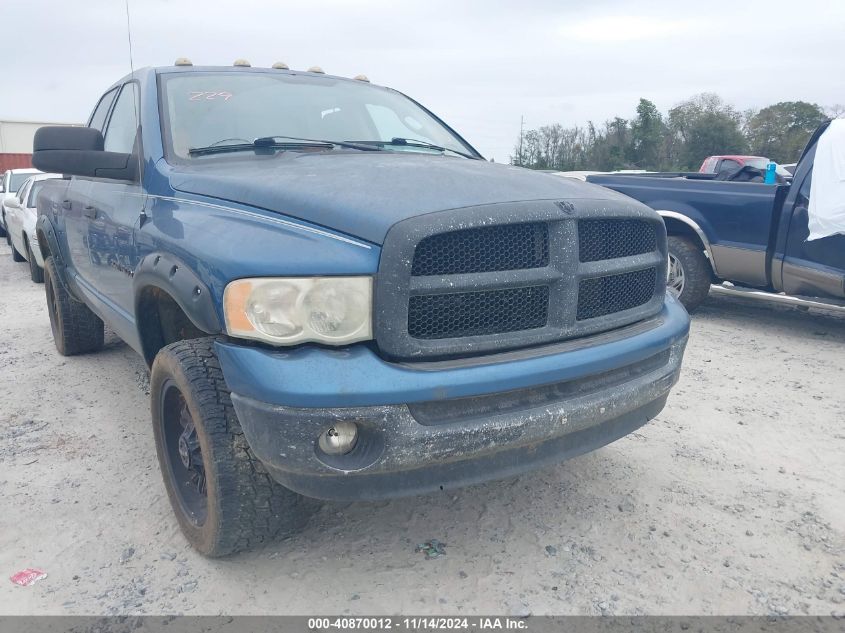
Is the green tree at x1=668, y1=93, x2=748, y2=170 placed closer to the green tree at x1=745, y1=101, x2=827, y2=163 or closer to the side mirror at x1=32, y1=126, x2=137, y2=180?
the green tree at x1=745, y1=101, x2=827, y2=163

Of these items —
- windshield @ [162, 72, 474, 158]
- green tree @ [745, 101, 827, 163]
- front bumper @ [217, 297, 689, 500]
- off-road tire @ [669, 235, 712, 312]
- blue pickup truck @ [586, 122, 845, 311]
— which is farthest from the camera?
green tree @ [745, 101, 827, 163]

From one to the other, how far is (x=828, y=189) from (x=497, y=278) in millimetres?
4530

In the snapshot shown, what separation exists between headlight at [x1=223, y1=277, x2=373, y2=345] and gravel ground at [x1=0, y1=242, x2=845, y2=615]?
3.19ft

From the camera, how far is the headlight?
211 centimetres

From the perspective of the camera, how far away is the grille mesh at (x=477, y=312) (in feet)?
7.29

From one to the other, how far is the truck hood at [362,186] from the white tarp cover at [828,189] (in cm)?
357

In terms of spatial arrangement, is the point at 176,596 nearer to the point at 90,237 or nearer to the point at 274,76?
the point at 90,237

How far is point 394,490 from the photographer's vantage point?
87.5 inches

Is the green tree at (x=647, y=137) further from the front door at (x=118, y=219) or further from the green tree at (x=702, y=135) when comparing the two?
the front door at (x=118, y=219)

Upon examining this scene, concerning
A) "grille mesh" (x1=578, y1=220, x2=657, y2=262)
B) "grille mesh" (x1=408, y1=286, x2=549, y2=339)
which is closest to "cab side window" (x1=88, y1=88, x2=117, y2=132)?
"grille mesh" (x1=408, y1=286, x2=549, y2=339)

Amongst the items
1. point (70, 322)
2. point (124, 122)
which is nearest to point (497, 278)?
point (124, 122)

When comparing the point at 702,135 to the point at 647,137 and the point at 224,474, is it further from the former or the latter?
the point at 224,474

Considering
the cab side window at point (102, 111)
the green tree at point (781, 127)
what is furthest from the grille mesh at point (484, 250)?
the green tree at point (781, 127)

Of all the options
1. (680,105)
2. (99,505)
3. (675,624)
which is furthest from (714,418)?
(680,105)
